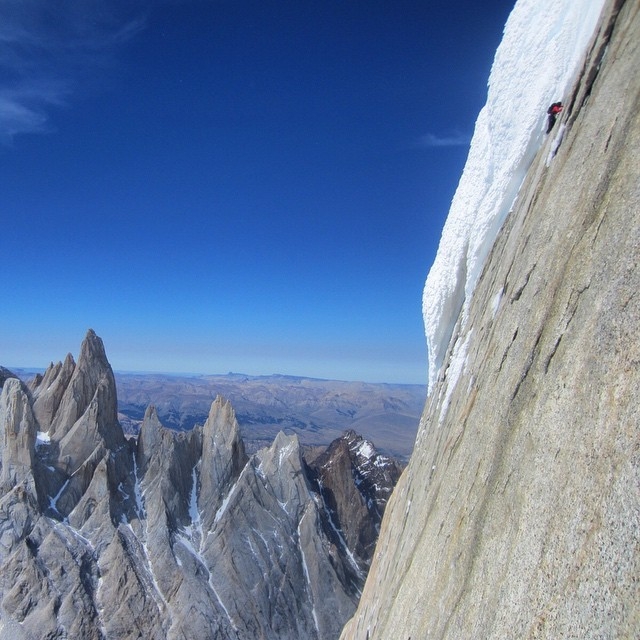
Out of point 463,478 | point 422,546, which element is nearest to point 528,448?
point 463,478

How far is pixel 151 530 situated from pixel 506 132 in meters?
83.2

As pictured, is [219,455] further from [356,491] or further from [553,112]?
[553,112]

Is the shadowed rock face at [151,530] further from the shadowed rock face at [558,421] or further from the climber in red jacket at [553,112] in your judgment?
the climber in red jacket at [553,112]

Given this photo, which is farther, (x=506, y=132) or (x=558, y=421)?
(x=506, y=132)

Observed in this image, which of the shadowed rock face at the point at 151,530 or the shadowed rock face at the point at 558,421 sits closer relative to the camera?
the shadowed rock face at the point at 558,421

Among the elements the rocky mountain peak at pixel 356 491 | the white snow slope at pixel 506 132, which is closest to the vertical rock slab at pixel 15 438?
the rocky mountain peak at pixel 356 491

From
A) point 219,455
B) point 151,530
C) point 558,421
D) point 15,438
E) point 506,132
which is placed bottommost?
point 151,530

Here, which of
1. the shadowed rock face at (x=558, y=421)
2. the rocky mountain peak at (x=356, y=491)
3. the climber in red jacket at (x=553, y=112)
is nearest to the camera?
the shadowed rock face at (x=558, y=421)

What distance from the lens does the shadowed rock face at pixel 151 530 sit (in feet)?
227

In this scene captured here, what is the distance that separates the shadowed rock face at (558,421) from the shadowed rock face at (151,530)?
7253cm

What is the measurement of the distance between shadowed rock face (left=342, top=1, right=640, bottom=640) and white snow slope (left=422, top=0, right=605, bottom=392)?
1.25 meters

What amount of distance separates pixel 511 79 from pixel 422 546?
13.2 meters

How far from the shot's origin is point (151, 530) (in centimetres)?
7962

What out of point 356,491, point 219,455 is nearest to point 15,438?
point 219,455
